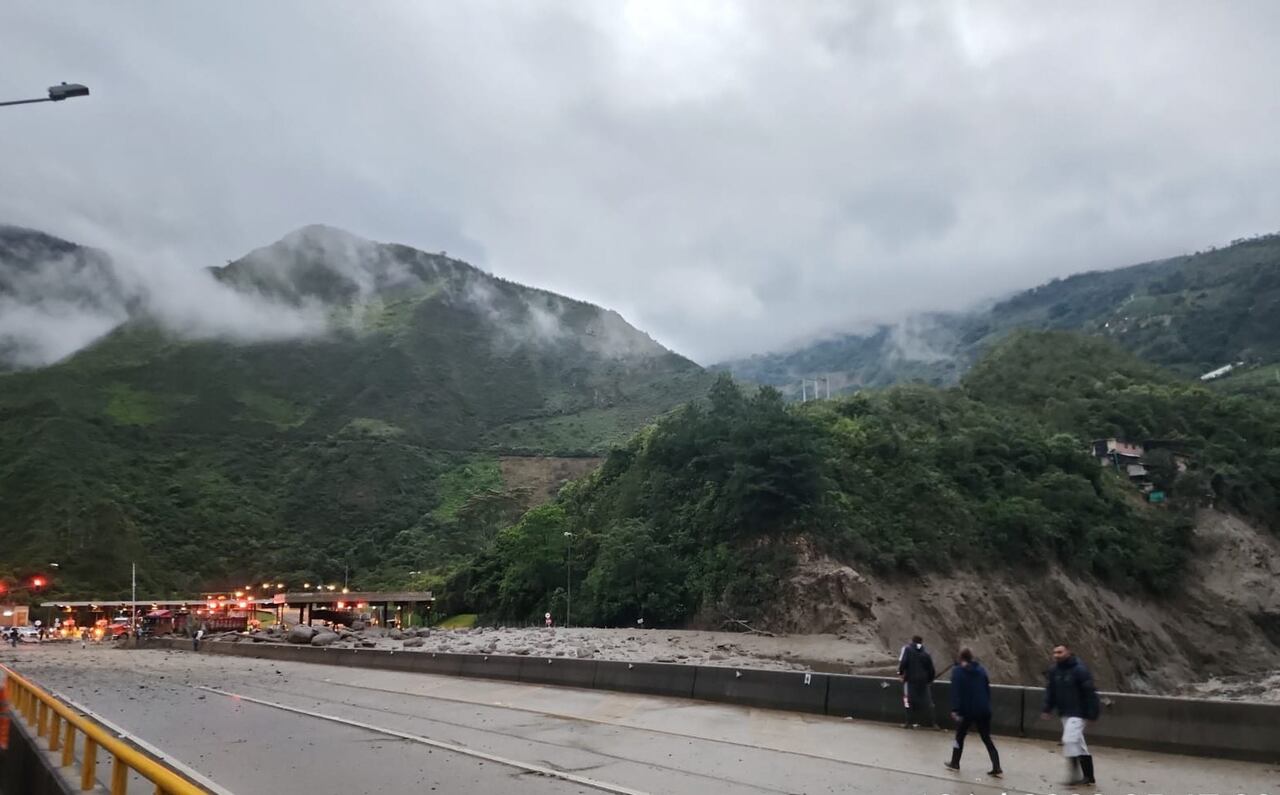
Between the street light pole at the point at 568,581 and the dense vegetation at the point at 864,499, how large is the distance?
0.44m

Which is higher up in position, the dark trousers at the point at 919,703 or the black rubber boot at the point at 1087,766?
the black rubber boot at the point at 1087,766


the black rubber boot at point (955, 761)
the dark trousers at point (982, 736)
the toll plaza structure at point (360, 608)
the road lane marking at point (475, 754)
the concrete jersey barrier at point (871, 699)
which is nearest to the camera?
the road lane marking at point (475, 754)

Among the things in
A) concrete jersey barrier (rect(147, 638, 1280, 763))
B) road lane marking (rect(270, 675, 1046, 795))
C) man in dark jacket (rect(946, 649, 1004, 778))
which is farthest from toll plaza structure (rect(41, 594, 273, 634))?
man in dark jacket (rect(946, 649, 1004, 778))

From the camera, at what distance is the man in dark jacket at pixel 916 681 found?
1434 cm

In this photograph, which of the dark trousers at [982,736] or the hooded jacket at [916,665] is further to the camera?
the hooded jacket at [916,665]

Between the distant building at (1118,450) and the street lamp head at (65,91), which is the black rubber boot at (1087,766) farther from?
the distant building at (1118,450)

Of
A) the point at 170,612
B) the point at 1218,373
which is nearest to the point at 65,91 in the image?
the point at 170,612

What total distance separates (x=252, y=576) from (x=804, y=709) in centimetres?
12984

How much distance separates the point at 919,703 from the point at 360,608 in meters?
86.5

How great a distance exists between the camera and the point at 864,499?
5662 centimetres

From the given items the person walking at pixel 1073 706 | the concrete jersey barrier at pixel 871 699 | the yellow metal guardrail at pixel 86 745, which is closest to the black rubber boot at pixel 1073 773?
the person walking at pixel 1073 706

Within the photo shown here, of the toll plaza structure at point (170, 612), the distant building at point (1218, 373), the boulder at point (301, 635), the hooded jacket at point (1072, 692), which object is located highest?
the distant building at point (1218, 373)

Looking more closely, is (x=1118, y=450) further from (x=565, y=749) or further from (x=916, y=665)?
(x=565, y=749)

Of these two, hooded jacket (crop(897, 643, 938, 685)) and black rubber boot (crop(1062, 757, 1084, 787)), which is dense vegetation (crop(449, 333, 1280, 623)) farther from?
black rubber boot (crop(1062, 757, 1084, 787))
